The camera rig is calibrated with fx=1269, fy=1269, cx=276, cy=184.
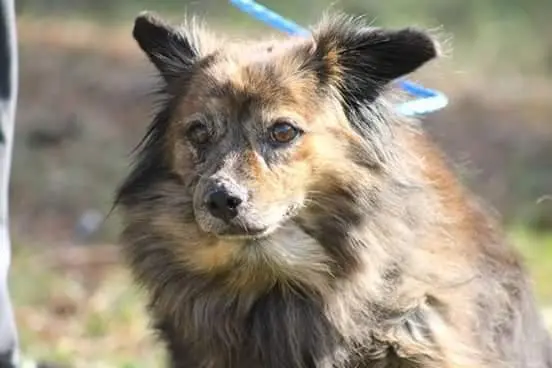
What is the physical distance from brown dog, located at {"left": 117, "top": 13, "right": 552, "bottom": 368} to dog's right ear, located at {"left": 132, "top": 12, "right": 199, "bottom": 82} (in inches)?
0.5

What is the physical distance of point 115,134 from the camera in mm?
10516

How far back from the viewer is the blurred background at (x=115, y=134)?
721 cm

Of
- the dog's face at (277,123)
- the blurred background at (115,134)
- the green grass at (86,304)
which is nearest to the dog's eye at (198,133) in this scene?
the dog's face at (277,123)

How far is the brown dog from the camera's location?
4.12 meters

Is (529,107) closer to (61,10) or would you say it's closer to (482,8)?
(482,8)

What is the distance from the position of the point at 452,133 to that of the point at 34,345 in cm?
485

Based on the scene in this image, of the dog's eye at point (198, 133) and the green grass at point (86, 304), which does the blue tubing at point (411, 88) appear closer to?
the dog's eye at point (198, 133)

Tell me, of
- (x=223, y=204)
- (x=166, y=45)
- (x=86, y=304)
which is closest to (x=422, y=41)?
(x=223, y=204)

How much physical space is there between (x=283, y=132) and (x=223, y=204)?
13.8 inches

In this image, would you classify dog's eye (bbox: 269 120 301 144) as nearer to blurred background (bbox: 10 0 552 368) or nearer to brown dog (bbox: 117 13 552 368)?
brown dog (bbox: 117 13 552 368)

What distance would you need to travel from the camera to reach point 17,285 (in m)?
7.62

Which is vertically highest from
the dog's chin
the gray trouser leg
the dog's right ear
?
the dog's right ear

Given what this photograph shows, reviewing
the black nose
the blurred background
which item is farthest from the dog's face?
the blurred background

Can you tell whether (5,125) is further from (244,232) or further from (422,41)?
(422,41)
